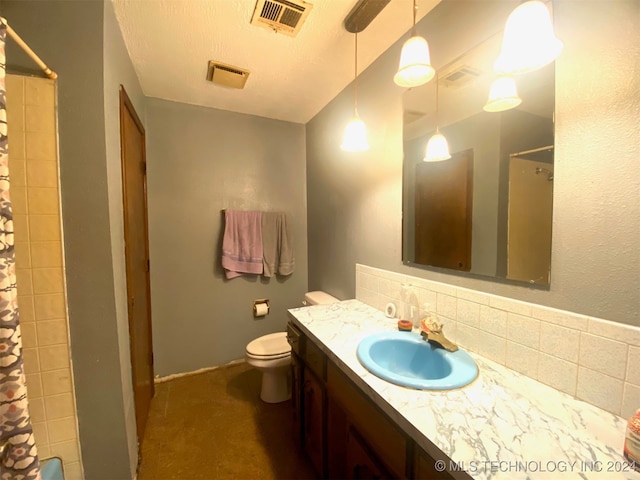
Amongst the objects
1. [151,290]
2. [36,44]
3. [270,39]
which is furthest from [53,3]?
[151,290]

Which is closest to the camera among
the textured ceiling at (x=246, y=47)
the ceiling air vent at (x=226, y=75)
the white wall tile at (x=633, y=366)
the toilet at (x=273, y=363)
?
the white wall tile at (x=633, y=366)

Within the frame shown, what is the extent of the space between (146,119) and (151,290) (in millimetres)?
1388

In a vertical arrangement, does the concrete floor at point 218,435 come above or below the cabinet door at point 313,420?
below

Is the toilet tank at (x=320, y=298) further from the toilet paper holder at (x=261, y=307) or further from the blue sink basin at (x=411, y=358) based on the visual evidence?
the blue sink basin at (x=411, y=358)

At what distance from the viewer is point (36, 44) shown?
3.38 feet

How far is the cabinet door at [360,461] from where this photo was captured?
872 millimetres

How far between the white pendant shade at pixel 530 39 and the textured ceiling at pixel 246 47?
756mm

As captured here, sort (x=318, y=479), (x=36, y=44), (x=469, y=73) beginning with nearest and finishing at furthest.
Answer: (x=36, y=44), (x=469, y=73), (x=318, y=479)

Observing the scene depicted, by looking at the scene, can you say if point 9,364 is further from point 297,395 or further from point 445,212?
point 445,212

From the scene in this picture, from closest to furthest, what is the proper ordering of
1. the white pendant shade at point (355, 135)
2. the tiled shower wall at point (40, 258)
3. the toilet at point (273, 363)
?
the tiled shower wall at point (40, 258) → the white pendant shade at point (355, 135) → the toilet at point (273, 363)

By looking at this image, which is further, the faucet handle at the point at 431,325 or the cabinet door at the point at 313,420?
the cabinet door at the point at 313,420

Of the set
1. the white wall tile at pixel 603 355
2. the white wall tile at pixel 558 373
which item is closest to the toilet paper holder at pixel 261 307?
the white wall tile at pixel 558 373

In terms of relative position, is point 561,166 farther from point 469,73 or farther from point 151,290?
point 151,290

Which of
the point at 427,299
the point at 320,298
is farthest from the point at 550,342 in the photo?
the point at 320,298
